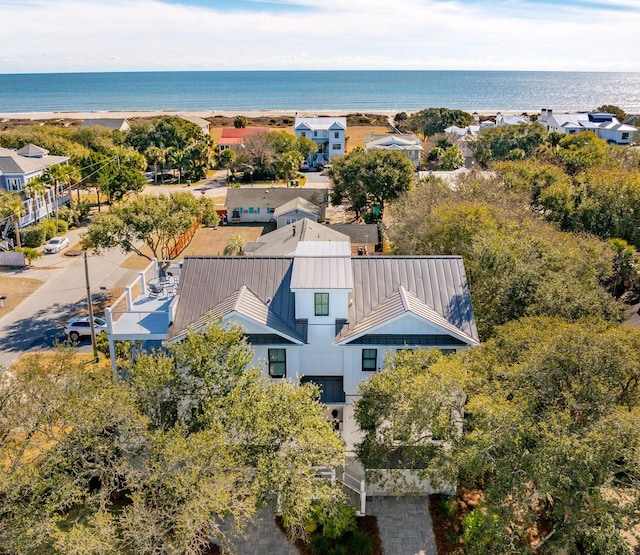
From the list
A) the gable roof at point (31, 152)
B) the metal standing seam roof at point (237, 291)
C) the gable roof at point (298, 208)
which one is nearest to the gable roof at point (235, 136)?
the gable roof at point (31, 152)

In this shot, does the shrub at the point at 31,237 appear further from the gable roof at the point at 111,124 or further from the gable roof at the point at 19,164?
the gable roof at the point at 111,124

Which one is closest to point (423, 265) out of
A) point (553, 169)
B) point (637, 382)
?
point (637, 382)

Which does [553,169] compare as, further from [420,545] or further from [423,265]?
[420,545]

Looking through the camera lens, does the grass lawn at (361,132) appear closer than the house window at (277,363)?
No

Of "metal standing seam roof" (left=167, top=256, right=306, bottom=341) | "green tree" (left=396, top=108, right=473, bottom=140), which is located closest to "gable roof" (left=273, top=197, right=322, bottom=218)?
"metal standing seam roof" (left=167, top=256, right=306, bottom=341)

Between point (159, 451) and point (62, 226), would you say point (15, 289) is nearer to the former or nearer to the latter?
point (62, 226)

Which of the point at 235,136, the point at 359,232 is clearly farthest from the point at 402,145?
the point at 359,232
